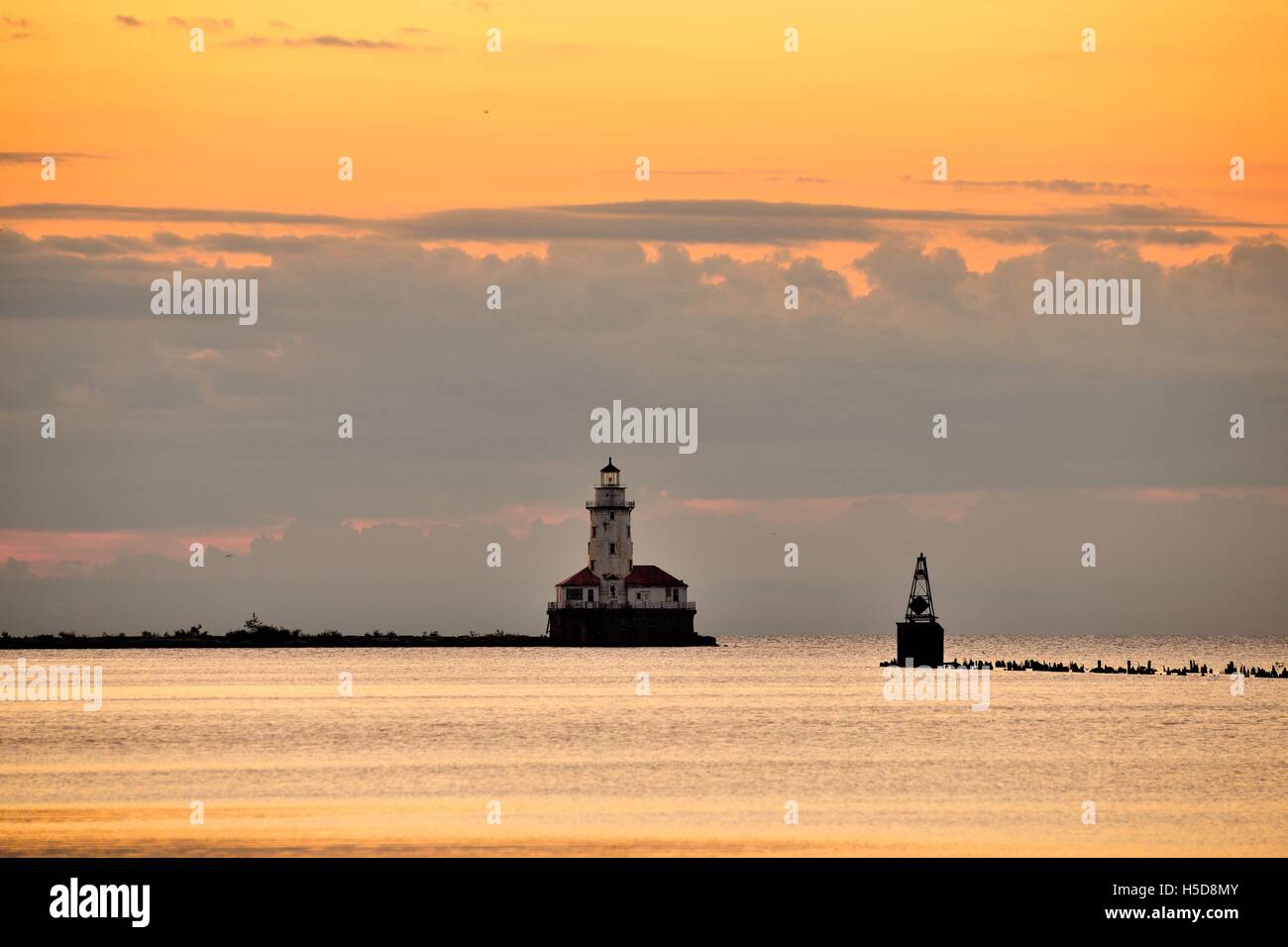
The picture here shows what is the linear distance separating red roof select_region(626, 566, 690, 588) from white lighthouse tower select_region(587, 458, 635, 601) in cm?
118

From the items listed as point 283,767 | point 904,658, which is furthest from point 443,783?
point 904,658

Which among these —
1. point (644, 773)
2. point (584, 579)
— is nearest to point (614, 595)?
point (584, 579)

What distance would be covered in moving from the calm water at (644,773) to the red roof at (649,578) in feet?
210

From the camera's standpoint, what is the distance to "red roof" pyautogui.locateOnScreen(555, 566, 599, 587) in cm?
17175

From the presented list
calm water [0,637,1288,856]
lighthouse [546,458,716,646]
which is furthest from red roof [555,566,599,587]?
calm water [0,637,1288,856]

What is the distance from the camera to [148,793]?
166 ft

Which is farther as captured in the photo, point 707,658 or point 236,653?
point 236,653

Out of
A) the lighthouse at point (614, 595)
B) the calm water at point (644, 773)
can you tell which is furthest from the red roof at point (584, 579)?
the calm water at point (644, 773)

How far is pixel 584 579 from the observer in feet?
567

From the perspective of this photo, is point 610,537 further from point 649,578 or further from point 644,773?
point 644,773

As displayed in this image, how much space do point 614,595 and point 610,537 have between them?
6.25 meters
